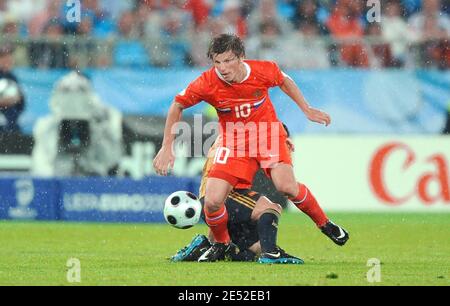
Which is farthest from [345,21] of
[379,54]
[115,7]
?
[115,7]

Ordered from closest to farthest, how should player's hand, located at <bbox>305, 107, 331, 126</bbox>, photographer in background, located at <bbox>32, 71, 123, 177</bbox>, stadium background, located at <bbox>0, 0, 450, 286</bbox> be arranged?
1. player's hand, located at <bbox>305, 107, 331, 126</bbox>
2. stadium background, located at <bbox>0, 0, 450, 286</bbox>
3. photographer in background, located at <bbox>32, 71, 123, 177</bbox>

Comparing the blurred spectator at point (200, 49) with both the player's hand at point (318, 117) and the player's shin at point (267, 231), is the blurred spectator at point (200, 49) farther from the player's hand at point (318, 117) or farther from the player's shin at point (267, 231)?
the player's shin at point (267, 231)

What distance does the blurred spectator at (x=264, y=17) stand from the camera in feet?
57.7

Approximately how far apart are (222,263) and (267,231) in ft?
1.51

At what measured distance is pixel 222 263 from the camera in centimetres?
995

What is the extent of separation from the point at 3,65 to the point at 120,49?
166 centimetres

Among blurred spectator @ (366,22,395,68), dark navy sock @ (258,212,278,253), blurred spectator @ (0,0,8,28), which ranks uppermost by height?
blurred spectator @ (0,0,8,28)

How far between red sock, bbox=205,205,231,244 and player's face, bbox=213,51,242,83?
3.50 ft

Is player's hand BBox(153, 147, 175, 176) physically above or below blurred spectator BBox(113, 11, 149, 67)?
below

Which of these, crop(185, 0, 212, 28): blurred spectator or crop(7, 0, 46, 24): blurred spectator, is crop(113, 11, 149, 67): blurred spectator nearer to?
crop(185, 0, 212, 28): blurred spectator

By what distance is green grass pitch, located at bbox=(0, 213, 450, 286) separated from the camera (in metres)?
8.64

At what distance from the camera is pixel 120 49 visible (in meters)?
17.2

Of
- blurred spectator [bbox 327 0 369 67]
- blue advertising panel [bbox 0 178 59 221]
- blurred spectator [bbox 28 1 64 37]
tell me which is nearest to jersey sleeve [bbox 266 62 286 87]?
blue advertising panel [bbox 0 178 59 221]
